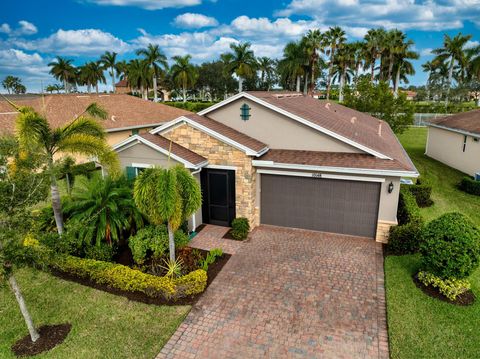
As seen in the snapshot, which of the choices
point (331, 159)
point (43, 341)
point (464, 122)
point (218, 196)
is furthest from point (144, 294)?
point (464, 122)

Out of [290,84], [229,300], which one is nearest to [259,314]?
[229,300]

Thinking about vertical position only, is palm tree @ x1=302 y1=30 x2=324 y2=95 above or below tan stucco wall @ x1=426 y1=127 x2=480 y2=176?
above

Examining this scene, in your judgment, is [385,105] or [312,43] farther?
[312,43]

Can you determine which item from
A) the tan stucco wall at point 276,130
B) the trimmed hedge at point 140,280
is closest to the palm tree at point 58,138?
the trimmed hedge at point 140,280

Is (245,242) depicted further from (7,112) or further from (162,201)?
(7,112)

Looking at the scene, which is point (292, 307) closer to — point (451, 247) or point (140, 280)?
point (140, 280)

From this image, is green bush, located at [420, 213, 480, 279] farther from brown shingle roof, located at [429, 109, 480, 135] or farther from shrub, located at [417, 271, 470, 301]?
brown shingle roof, located at [429, 109, 480, 135]

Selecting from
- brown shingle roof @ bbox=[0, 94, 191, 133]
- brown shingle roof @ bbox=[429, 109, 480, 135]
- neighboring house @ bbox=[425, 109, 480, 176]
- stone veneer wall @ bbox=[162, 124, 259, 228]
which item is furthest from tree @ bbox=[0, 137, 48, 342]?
brown shingle roof @ bbox=[429, 109, 480, 135]
